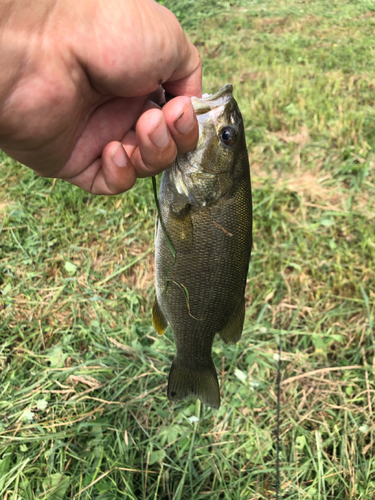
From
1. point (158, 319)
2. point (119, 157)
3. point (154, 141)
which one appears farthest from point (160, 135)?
point (158, 319)

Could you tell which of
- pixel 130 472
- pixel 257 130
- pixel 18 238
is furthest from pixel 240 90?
pixel 130 472

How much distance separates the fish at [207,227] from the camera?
1.62 meters

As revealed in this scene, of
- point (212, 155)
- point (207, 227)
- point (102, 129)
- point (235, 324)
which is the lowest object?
point (235, 324)

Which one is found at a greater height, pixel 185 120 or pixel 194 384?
pixel 185 120

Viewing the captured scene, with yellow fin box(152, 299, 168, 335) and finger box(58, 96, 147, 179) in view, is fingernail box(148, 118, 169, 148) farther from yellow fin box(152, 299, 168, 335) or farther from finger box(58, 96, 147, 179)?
yellow fin box(152, 299, 168, 335)

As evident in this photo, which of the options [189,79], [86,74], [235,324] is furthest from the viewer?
[235,324]

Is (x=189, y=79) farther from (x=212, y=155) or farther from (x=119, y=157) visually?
(x=119, y=157)

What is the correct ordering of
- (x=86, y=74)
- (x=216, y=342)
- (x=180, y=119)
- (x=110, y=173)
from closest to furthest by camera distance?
(x=180, y=119)
(x=86, y=74)
(x=110, y=173)
(x=216, y=342)

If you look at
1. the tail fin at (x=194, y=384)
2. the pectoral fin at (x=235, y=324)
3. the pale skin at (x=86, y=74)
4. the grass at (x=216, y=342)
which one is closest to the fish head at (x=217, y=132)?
the pale skin at (x=86, y=74)

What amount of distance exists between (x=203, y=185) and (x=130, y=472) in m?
1.83

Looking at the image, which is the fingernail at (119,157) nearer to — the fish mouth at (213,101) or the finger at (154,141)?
the finger at (154,141)

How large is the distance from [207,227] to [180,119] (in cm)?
50

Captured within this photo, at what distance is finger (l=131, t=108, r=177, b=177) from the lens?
53.1 inches

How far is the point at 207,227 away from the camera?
5.40ft
